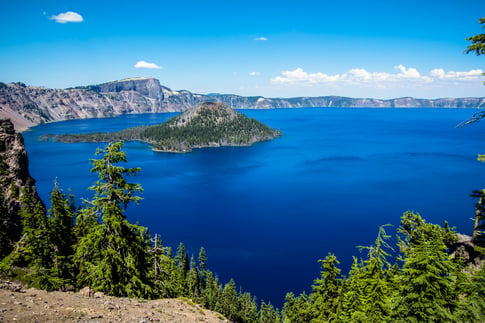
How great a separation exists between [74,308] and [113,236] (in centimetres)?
566

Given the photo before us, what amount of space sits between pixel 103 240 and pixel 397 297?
60.0ft

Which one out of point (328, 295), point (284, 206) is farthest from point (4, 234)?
point (284, 206)

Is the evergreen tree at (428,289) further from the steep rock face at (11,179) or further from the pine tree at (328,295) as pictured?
the steep rock face at (11,179)

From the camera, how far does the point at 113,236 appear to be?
64.1ft

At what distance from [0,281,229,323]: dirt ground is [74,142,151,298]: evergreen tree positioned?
150cm

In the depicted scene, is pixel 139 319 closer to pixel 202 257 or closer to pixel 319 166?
pixel 202 257

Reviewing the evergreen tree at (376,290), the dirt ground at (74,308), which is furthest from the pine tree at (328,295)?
the dirt ground at (74,308)

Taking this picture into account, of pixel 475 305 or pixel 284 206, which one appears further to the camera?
pixel 284 206

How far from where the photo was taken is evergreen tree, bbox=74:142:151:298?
1895 centimetres

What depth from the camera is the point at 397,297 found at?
15.2 m

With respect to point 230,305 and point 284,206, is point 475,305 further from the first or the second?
point 284,206

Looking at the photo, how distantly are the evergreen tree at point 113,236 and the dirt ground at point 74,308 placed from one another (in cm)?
150

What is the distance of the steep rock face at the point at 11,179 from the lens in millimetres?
37062

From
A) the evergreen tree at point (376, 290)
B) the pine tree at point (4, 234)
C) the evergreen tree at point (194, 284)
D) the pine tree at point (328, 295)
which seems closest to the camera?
the evergreen tree at point (376, 290)
